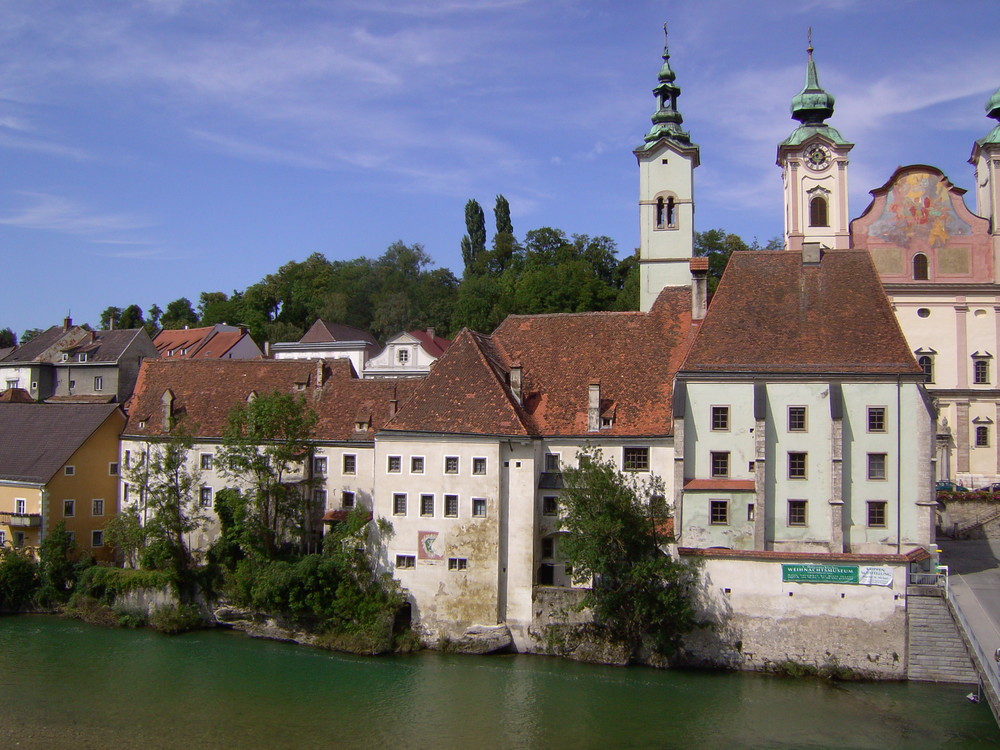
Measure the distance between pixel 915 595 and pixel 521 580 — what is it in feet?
44.2

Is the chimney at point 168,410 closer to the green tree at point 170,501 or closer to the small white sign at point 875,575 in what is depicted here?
the green tree at point 170,501

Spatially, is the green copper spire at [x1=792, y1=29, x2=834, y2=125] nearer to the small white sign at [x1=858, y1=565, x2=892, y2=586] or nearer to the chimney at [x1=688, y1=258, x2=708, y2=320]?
the chimney at [x1=688, y1=258, x2=708, y2=320]

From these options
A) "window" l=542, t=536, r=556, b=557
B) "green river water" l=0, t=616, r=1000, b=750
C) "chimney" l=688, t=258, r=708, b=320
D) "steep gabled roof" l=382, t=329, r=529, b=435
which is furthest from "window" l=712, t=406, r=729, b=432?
Answer: "green river water" l=0, t=616, r=1000, b=750

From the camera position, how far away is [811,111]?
51156 millimetres

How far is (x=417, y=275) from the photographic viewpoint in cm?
10169

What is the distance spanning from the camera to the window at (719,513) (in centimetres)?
3394

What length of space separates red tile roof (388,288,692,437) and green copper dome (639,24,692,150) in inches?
390

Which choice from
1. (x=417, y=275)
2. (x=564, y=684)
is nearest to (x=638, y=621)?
(x=564, y=684)

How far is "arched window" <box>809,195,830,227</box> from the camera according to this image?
4931 centimetres

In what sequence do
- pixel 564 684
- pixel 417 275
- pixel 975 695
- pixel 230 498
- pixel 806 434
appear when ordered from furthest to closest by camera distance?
1. pixel 417 275
2. pixel 230 498
3. pixel 806 434
4. pixel 564 684
5. pixel 975 695

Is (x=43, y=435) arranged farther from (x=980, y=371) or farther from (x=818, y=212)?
(x=980, y=371)

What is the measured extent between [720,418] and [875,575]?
749 centimetres

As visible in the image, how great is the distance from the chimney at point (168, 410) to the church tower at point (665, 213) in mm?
22651

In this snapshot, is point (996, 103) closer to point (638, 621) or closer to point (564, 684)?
point (638, 621)
